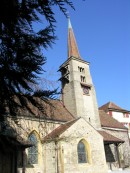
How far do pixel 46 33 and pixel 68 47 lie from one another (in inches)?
1256

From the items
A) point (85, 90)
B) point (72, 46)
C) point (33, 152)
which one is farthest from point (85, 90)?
point (33, 152)

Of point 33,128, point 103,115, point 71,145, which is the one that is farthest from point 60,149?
point 103,115

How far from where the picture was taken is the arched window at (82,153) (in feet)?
66.7

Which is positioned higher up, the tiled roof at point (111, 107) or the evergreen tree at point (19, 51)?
the tiled roof at point (111, 107)

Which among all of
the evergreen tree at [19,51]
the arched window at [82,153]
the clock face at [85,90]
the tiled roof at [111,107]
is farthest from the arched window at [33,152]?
the tiled roof at [111,107]

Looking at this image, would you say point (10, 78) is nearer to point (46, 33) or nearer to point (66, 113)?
point (46, 33)

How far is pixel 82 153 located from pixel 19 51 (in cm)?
1934

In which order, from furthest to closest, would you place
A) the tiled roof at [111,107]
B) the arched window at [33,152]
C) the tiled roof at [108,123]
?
the tiled roof at [111,107] → the tiled roof at [108,123] → the arched window at [33,152]

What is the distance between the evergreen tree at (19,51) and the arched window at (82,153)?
61.0 ft

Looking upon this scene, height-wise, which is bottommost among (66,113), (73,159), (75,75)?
(73,159)

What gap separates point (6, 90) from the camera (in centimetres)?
278

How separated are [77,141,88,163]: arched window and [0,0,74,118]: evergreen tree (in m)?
18.6

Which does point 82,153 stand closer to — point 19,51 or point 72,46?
point 72,46

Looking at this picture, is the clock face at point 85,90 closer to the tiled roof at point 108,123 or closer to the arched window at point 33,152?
the tiled roof at point 108,123
